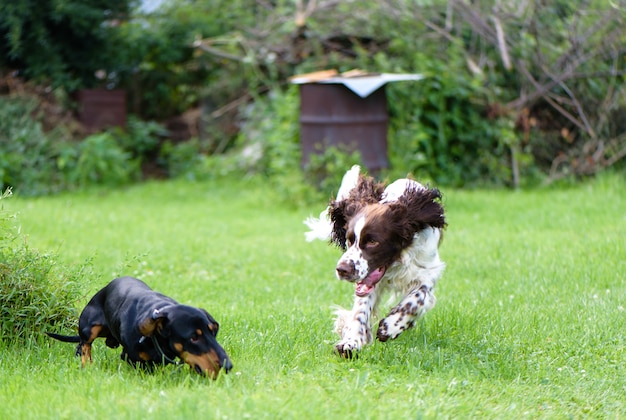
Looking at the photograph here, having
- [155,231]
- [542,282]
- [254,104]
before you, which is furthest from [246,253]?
[254,104]

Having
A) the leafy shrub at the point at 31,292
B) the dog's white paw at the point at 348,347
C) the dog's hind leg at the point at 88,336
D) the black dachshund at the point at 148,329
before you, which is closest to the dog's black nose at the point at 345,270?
the dog's white paw at the point at 348,347

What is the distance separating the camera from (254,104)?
14031 millimetres

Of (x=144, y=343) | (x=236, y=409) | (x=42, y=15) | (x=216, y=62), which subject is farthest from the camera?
(x=216, y=62)

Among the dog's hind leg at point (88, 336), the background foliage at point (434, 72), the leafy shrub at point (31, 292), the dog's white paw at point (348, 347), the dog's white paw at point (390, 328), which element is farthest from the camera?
the background foliage at point (434, 72)

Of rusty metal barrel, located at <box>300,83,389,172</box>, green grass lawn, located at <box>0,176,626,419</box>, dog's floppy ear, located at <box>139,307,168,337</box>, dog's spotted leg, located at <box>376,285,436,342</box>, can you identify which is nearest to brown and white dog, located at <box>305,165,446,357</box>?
dog's spotted leg, located at <box>376,285,436,342</box>

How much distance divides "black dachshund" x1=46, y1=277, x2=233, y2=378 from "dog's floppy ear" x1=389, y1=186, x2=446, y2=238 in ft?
4.21

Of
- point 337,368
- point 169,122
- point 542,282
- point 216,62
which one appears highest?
point 337,368

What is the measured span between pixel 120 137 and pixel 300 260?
7.44 metres

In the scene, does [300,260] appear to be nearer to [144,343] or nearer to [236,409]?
[144,343]

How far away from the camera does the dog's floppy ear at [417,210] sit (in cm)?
484

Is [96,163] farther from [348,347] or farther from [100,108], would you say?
[348,347]

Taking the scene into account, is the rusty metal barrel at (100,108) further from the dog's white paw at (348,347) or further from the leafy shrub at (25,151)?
the dog's white paw at (348,347)

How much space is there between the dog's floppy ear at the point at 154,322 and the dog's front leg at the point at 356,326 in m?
1.11

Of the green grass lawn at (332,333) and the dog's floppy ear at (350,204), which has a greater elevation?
the dog's floppy ear at (350,204)
